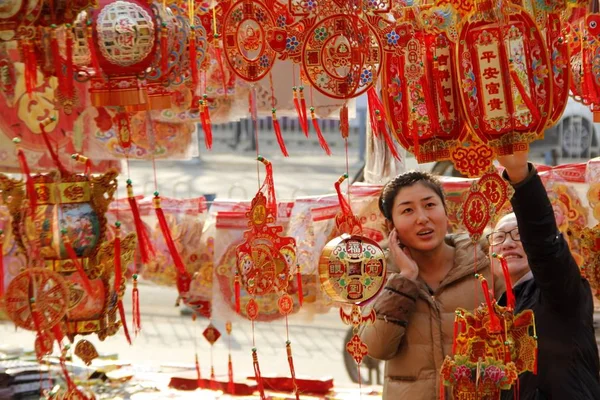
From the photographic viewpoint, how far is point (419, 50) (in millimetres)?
2980

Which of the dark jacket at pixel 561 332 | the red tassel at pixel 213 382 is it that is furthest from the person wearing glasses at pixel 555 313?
the red tassel at pixel 213 382

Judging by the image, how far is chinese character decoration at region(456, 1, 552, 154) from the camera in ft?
8.79

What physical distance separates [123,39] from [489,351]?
1.15 meters

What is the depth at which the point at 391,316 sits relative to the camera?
10.8ft

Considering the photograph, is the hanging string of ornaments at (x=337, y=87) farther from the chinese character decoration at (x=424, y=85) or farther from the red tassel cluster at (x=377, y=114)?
the red tassel cluster at (x=377, y=114)

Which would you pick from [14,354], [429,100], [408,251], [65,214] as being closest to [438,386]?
[408,251]

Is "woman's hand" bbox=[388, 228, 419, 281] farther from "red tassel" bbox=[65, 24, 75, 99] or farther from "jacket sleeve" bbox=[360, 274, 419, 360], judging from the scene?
"red tassel" bbox=[65, 24, 75, 99]

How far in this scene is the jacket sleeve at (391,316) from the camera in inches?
130

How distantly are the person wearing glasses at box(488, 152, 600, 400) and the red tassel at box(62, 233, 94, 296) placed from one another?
40.7 inches

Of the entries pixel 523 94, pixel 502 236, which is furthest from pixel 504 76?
pixel 502 236

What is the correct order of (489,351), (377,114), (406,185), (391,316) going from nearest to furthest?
1. (489,351)
2. (391,316)
3. (406,185)
4. (377,114)

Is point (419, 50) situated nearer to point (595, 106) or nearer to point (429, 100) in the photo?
point (429, 100)

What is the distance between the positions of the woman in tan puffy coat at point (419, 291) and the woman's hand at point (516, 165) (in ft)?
1.92

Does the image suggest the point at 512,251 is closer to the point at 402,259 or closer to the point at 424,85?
the point at 402,259
